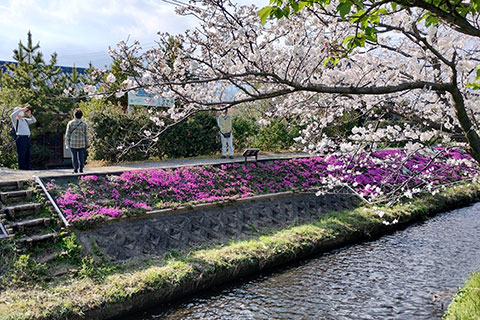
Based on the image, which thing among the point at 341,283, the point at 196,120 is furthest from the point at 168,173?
the point at 196,120

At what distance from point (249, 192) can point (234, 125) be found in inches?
303

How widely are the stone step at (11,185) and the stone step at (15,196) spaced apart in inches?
9.4

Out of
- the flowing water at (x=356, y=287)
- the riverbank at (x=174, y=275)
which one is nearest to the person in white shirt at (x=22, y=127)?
the riverbank at (x=174, y=275)

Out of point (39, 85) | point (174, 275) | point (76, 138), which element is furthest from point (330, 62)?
point (39, 85)

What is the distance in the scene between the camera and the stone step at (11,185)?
24.8 feet

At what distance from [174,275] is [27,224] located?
2.61 meters

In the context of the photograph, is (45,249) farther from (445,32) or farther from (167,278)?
(445,32)

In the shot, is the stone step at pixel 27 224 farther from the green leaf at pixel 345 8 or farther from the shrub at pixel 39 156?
the shrub at pixel 39 156

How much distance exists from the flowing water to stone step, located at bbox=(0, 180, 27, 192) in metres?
3.78

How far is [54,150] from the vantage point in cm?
1847

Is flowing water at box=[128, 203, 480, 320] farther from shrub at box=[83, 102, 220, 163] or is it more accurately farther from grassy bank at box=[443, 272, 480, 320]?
shrub at box=[83, 102, 220, 163]

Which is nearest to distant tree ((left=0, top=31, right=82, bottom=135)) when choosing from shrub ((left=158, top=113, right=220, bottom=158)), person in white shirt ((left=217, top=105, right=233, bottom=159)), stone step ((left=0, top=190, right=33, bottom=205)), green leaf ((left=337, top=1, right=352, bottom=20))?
shrub ((left=158, top=113, right=220, bottom=158))

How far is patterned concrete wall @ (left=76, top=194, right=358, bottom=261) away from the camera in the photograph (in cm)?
706

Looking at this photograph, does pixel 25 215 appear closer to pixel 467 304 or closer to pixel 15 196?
pixel 15 196
